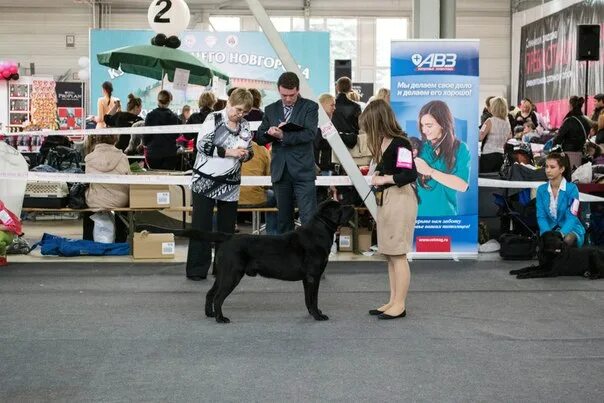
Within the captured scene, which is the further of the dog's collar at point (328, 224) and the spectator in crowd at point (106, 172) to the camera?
the spectator in crowd at point (106, 172)

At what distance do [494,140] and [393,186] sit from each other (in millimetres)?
4923

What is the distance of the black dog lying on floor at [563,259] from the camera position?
700 centimetres

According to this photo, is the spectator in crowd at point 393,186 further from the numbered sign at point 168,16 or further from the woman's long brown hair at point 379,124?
the numbered sign at point 168,16

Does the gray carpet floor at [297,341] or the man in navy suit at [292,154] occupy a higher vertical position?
the man in navy suit at [292,154]

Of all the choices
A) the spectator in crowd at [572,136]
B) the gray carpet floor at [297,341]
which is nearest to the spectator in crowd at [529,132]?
the spectator in crowd at [572,136]

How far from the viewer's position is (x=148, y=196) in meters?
8.14

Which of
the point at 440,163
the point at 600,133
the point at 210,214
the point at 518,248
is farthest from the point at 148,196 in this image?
the point at 600,133

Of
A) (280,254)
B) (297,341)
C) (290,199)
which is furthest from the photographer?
(290,199)

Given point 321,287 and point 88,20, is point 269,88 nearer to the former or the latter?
point 88,20

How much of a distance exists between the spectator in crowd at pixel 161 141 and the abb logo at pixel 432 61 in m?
3.37

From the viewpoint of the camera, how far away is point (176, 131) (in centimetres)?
908

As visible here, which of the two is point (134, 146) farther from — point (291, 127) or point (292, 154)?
point (291, 127)

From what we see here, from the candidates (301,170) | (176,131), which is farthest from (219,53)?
(301,170)

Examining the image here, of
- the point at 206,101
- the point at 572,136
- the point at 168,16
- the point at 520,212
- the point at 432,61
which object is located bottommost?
the point at 520,212
